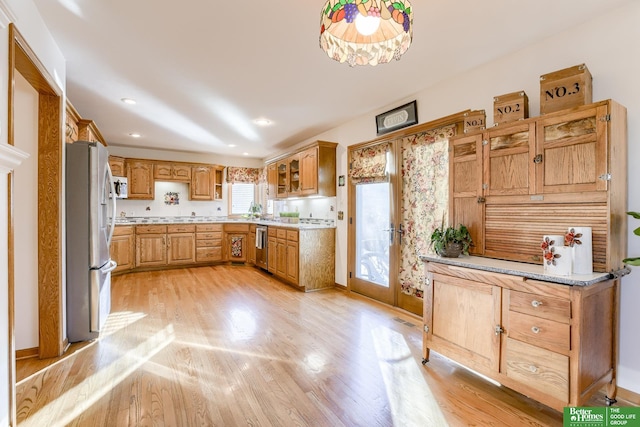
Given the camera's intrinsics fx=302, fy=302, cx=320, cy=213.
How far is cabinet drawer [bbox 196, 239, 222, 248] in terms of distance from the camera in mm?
6359

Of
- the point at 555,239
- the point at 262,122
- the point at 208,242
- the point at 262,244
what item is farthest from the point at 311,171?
the point at 555,239

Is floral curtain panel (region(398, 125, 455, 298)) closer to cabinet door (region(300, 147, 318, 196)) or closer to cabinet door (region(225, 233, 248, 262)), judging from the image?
cabinet door (region(300, 147, 318, 196))

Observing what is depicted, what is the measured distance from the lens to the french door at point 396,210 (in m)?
3.26

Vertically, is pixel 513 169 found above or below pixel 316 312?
above

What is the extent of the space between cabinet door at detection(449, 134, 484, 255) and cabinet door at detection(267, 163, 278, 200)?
13.5ft

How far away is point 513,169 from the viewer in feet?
7.30

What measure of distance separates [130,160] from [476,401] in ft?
22.2

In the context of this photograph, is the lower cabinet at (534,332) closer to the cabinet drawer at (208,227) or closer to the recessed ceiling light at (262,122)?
the recessed ceiling light at (262,122)

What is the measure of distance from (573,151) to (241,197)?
21.7 ft

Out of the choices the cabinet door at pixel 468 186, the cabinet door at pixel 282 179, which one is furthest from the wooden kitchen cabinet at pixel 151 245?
the cabinet door at pixel 468 186

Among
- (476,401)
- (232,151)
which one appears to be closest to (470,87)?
(476,401)

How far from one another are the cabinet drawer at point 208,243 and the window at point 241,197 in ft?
3.43

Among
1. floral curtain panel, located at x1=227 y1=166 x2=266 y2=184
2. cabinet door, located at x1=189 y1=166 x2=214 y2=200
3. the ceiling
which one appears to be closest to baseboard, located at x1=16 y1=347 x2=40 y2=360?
the ceiling

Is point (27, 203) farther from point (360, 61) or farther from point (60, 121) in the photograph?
point (360, 61)
